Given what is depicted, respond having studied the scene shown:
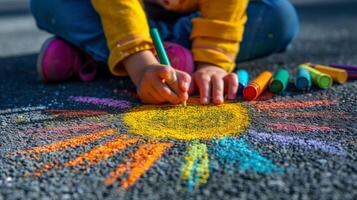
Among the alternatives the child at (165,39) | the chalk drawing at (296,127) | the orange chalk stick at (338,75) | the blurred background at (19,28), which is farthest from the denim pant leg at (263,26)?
the blurred background at (19,28)

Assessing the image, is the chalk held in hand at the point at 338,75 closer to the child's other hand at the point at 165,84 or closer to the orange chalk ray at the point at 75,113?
Result: the child's other hand at the point at 165,84

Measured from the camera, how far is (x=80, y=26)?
1199 mm

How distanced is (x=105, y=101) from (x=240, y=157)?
1.24 ft

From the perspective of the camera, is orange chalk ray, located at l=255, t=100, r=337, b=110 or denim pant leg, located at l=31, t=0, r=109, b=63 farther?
denim pant leg, located at l=31, t=0, r=109, b=63

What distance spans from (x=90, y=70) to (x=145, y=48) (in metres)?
0.28

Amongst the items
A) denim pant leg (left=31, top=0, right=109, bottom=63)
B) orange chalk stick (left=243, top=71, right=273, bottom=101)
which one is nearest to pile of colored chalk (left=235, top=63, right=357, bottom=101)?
orange chalk stick (left=243, top=71, right=273, bottom=101)

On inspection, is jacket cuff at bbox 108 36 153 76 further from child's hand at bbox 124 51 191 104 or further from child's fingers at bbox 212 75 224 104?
child's fingers at bbox 212 75 224 104

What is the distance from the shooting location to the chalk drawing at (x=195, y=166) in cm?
63

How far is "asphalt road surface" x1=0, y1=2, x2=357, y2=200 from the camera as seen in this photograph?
2.01 feet

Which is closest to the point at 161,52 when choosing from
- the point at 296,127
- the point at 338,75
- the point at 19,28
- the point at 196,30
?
the point at 196,30

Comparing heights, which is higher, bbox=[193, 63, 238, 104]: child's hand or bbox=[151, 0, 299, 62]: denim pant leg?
bbox=[151, 0, 299, 62]: denim pant leg

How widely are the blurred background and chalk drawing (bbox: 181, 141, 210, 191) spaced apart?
3.60 feet

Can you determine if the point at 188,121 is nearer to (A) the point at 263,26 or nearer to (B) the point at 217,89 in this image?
(B) the point at 217,89

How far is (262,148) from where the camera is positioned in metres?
0.73
